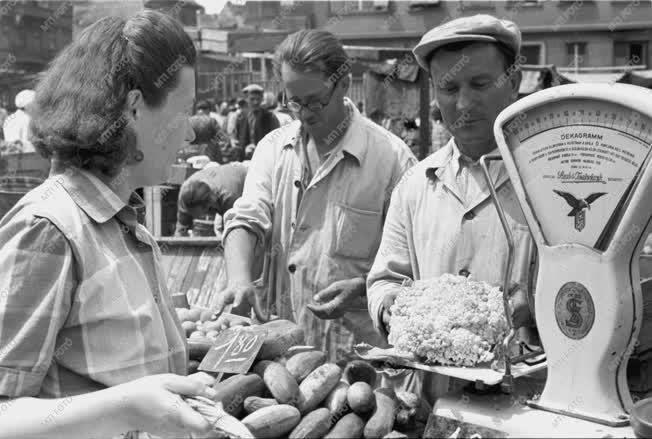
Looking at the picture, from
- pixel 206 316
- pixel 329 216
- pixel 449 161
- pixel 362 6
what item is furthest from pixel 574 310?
pixel 362 6

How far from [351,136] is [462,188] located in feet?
3.42

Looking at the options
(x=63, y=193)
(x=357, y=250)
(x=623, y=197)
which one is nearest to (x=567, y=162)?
(x=623, y=197)

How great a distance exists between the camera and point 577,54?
2661 centimetres

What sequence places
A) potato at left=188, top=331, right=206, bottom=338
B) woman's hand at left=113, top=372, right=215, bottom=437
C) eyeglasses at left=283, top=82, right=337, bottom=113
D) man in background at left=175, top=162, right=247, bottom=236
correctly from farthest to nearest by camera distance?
man in background at left=175, top=162, right=247, bottom=236, eyeglasses at left=283, top=82, right=337, bottom=113, potato at left=188, top=331, right=206, bottom=338, woman's hand at left=113, top=372, right=215, bottom=437

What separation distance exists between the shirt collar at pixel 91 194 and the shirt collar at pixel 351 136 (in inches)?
66.2

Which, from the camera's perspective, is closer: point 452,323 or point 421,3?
point 452,323

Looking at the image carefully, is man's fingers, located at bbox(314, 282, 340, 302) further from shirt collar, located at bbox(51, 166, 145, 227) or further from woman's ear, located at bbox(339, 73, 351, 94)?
shirt collar, located at bbox(51, 166, 145, 227)

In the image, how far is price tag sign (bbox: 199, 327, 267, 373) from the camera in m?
2.00

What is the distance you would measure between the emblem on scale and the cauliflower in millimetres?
179

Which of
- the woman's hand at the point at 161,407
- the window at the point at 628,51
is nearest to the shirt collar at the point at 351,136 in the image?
the woman's hand at the point at 161,407

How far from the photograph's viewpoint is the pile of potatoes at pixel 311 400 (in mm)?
1874

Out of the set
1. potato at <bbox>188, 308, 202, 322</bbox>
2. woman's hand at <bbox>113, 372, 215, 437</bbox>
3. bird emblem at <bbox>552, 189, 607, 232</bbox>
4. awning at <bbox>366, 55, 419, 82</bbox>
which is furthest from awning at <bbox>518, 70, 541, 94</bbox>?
woman's hand at <bbox>113, 372, 215, 437</bbox>

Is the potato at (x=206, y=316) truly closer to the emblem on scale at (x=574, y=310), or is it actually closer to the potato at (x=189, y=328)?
the potato at (x=189, y=328)

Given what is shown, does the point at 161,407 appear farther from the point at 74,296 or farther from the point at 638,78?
the point at 638,78
